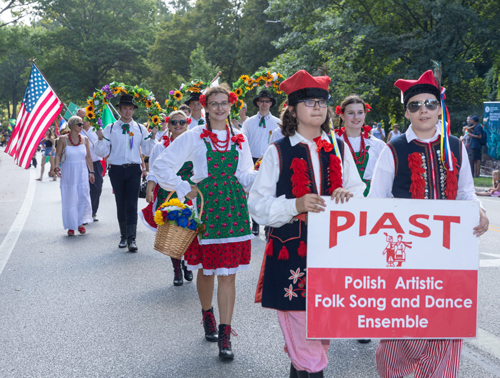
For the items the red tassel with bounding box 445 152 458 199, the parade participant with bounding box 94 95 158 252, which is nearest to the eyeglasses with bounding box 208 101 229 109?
the red tassel with bounding box 445 152 458 199

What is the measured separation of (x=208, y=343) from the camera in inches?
191

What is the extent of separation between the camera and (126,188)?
9078mm

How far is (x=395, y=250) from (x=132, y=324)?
3.08 meters

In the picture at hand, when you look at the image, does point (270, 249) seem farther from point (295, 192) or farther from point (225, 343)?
point (225, 343)

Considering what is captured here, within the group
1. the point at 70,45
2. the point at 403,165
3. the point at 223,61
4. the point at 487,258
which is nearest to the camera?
the point at 403,165

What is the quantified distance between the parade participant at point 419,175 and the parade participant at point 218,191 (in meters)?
1.42

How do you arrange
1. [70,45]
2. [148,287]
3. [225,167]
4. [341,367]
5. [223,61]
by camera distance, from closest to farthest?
[341,367], [225,167], [148,287], [223,61], [70,45]

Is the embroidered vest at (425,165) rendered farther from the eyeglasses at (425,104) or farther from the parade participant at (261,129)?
the parade participant at (261,129)

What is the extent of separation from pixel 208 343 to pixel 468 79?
23707 mm

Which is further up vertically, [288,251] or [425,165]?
[425,165]

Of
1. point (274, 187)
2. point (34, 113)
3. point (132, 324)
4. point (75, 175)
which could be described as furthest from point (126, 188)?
point (274, 187)

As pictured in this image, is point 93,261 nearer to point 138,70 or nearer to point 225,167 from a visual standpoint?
point 225,167

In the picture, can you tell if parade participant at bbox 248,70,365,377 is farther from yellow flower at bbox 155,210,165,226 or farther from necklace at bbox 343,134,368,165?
necklace at bbox 343,134,368,165

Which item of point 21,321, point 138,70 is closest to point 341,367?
point 21,321
